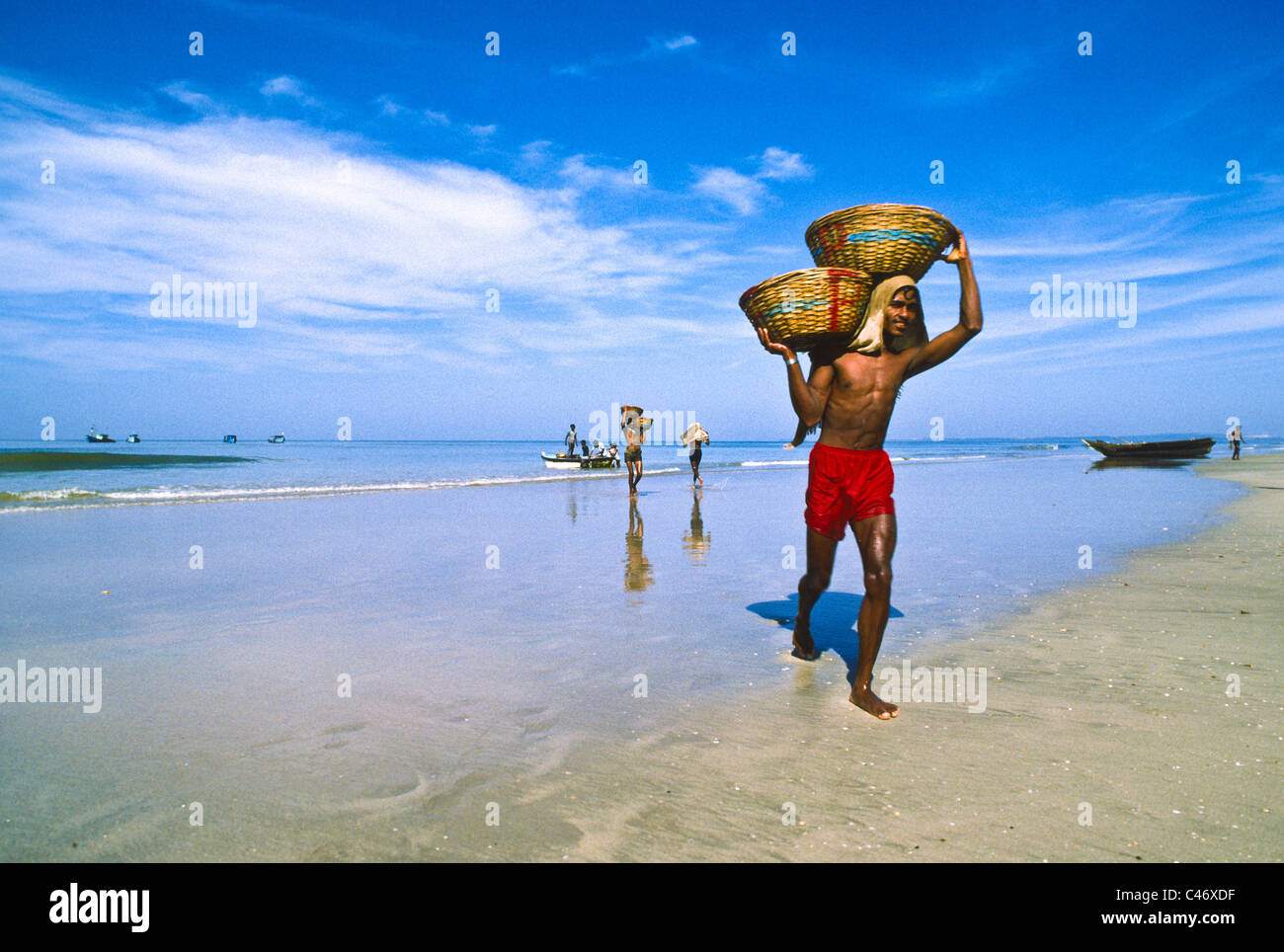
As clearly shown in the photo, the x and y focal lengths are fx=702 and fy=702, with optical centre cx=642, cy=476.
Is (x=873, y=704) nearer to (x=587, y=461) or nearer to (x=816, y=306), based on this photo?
(x=816, y=306)

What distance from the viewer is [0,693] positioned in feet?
15.0

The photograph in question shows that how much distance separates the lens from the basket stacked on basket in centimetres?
416

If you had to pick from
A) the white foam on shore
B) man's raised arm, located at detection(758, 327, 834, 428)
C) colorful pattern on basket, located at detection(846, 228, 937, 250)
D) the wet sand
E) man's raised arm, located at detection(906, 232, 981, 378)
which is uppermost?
colorful pattern on basket, located at detection(846, 228, 937, 250)

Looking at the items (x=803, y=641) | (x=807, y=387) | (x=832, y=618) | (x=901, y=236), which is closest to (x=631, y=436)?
(x=832, y=618)

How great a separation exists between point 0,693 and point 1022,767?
614cm

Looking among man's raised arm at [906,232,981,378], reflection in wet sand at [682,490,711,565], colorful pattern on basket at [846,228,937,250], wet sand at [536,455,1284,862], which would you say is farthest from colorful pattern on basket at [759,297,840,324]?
reflection in wet sand at [682,490,711,565]

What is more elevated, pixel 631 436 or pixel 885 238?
pixel 885 238

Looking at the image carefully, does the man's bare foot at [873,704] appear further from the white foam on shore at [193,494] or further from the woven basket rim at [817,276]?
the white foam on shore at [193,494]

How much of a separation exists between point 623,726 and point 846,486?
2044 millimetres

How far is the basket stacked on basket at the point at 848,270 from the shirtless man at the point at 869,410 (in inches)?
5.1

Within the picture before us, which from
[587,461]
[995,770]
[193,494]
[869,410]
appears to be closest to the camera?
[995,770]

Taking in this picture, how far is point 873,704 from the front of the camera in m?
4.11

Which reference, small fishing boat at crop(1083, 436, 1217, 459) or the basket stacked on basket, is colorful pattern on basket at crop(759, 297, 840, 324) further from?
small fishing boat at crop(1083, 436, 1217, 459)
